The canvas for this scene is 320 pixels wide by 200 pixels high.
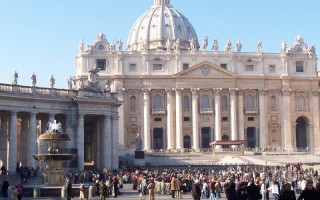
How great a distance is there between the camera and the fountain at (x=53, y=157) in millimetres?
37719

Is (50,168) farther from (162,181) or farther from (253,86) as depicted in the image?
(253,86)

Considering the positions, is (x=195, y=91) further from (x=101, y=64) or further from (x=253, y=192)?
(x=253, y=192)

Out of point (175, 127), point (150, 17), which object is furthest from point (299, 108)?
point (150, 17)

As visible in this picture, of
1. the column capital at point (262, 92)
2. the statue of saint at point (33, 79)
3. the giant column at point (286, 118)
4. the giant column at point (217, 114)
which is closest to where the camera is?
the statue of saint at point (33, 79)

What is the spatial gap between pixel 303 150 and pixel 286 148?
3686 millimetres

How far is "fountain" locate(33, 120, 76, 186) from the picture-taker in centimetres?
3772

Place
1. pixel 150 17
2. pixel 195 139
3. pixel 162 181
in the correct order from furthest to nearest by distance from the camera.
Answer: pixel 150 17, pixel 195 139, pixel 162 181

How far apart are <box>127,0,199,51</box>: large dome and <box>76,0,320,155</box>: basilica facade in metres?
34.5

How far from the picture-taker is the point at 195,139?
353 feet

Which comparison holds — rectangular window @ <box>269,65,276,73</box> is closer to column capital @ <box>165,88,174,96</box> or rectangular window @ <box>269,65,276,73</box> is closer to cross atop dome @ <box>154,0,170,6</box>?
column capital @ <box>165,88,174,96</box>

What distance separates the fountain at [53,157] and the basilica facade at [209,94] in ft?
218

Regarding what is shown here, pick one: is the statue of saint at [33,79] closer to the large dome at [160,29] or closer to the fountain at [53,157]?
the fountain at [53,157]

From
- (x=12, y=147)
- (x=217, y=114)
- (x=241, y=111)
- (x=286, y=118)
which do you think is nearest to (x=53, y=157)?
(x=12, y=147)

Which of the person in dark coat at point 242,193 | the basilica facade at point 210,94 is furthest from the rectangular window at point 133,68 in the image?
the person in dark coat at point 242,193
